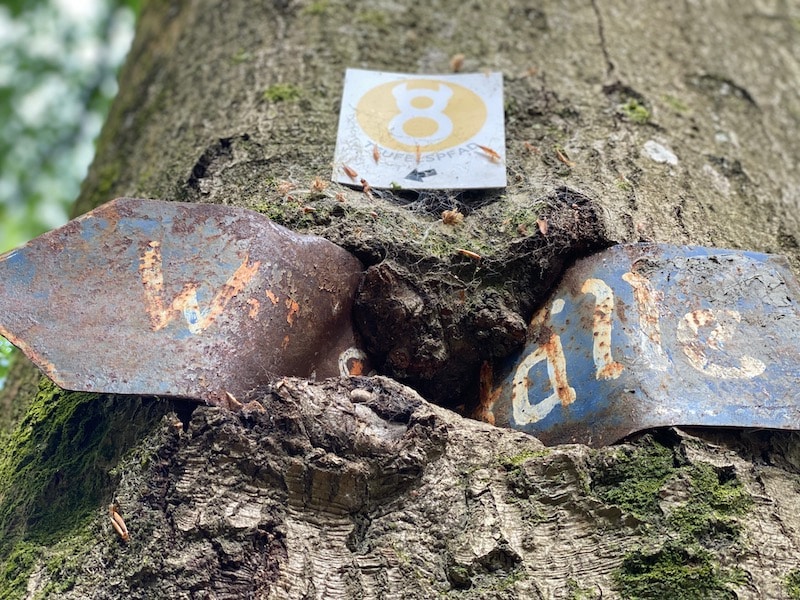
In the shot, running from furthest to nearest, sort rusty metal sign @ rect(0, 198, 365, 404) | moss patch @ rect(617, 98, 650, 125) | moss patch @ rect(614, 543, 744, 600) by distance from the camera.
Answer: moss patch @ rect(617, 98, 650, 125), rusty metal sign @ rect(0, 198, 365, 404), moss patch @ rect(614, 543, 744, 600)

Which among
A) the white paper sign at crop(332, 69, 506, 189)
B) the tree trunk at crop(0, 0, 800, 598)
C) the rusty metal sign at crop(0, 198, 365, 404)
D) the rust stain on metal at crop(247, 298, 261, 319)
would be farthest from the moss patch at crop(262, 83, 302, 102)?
the rust stain on metal at crop(247, 298, 261, 319)

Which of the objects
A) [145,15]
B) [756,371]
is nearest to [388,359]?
[756,371]

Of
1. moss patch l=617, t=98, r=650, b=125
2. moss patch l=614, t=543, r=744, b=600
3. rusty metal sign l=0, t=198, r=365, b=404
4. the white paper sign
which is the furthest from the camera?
moss patch l=617, t=98, r=650, b=125

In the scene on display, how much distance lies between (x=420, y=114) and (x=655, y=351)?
69cm

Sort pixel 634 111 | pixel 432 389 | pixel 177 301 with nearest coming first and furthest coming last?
pixel 177 301 < pixel 432 389 < pixel 634 111

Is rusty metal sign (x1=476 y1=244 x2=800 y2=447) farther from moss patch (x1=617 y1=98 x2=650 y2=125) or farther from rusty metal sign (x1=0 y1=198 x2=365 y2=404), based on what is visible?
moss patch (x1=617 y1=98 x2=650 y2=125)

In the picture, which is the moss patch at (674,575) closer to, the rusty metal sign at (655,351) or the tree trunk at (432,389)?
the tree trunk at (432,389)

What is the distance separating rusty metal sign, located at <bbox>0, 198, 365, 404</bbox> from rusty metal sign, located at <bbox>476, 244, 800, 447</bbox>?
0.95 ft

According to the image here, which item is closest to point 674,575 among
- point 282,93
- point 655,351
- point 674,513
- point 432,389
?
point 674,513

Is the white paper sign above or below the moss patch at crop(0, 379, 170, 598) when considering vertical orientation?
above

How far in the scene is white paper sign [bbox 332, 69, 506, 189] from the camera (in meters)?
1.48

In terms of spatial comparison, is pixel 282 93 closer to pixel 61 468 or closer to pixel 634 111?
pixel 634 111

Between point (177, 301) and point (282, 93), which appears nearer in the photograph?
point (177, 301)

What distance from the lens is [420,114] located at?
63.6 inches
